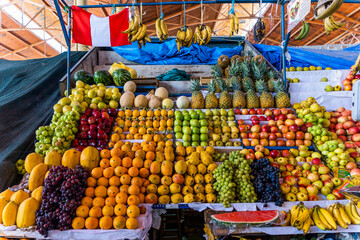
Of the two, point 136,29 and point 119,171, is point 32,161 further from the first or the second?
point 136,29

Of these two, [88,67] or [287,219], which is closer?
[287,219]

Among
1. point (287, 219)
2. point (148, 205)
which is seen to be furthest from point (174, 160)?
point (287, 219)

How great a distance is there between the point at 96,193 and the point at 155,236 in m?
1.00

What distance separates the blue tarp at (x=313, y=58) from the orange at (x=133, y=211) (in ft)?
17.8

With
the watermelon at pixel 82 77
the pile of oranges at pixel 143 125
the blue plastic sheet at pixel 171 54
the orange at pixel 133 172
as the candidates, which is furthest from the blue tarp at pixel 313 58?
the orange at pixel 133 172

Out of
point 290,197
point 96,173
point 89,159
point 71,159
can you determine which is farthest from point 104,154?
point 290,197

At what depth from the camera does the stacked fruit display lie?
3.39 m

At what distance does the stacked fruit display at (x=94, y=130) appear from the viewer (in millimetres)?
3395

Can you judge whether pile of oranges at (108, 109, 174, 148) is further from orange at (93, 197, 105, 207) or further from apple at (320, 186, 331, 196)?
apple at (320, 186, 331, 196)

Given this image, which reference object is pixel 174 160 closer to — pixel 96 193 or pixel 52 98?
pixel 96 193

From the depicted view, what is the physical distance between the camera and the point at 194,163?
2951 mm

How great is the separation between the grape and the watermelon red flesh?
0.15 metres

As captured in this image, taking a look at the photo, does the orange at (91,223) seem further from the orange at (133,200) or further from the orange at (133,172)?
the orange at (133,172)

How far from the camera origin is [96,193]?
245 cm
